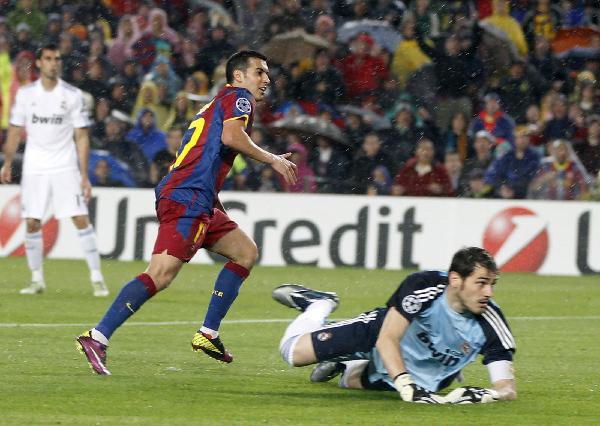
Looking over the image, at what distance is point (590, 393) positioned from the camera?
828 cm

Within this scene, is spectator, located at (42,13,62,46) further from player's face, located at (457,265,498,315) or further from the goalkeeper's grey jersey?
player's face, located at (457,265,498,315)

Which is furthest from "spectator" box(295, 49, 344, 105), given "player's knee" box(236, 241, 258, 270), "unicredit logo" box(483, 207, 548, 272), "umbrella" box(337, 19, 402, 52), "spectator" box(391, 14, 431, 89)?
"player's knee" box(236, 241, 258, 270)

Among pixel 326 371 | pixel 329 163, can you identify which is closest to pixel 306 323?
pixel 326 371

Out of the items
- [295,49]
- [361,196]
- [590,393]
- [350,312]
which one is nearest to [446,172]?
[361,196]

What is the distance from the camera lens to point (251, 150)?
863 cm

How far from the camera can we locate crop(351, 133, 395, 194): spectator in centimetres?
1908

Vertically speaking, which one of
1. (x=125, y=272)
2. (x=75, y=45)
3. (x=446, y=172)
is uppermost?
(x=75, y=45)

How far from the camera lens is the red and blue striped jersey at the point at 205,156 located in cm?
889

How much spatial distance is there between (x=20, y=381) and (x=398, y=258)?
10.3 m

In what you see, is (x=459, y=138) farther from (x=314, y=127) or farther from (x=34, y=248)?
(x=34, y=248)

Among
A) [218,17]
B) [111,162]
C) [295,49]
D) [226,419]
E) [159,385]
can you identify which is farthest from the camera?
[218,17]

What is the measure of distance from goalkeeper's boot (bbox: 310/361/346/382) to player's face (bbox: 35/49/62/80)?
5.76 m

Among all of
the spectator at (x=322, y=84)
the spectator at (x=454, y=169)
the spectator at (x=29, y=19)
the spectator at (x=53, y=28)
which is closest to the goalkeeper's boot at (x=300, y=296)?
the spectator at (x=454, y=169)

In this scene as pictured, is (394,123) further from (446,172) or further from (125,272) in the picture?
(125,272)
